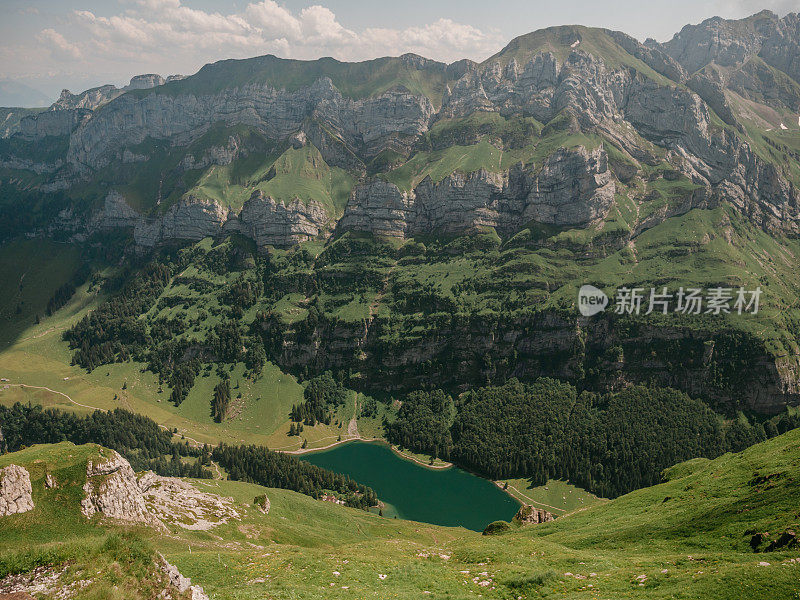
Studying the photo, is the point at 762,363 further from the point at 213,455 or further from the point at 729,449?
the point at 213,455

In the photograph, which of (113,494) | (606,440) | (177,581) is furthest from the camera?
(606,440)

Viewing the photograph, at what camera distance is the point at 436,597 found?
3303 cm

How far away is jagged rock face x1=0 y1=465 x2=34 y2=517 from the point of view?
1970 inches

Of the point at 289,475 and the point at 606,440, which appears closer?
the point at 289,475

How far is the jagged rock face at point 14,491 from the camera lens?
50031 mm

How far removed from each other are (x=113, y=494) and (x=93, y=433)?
15322cm

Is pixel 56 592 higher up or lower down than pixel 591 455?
higher up

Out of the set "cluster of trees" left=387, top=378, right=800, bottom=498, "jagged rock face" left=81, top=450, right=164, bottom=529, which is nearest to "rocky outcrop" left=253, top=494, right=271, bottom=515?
"jagged rock face" left=81, top=450, right=164, bottom=529

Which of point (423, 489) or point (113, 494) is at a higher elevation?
point (113, 494)

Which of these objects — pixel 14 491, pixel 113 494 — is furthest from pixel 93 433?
pixel 14 491

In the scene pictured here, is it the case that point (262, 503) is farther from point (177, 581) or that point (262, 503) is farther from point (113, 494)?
point (177, 581)

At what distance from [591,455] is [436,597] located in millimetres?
166767

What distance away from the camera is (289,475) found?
159m

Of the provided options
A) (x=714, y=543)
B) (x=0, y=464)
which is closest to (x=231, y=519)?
(x=0, y=464)
